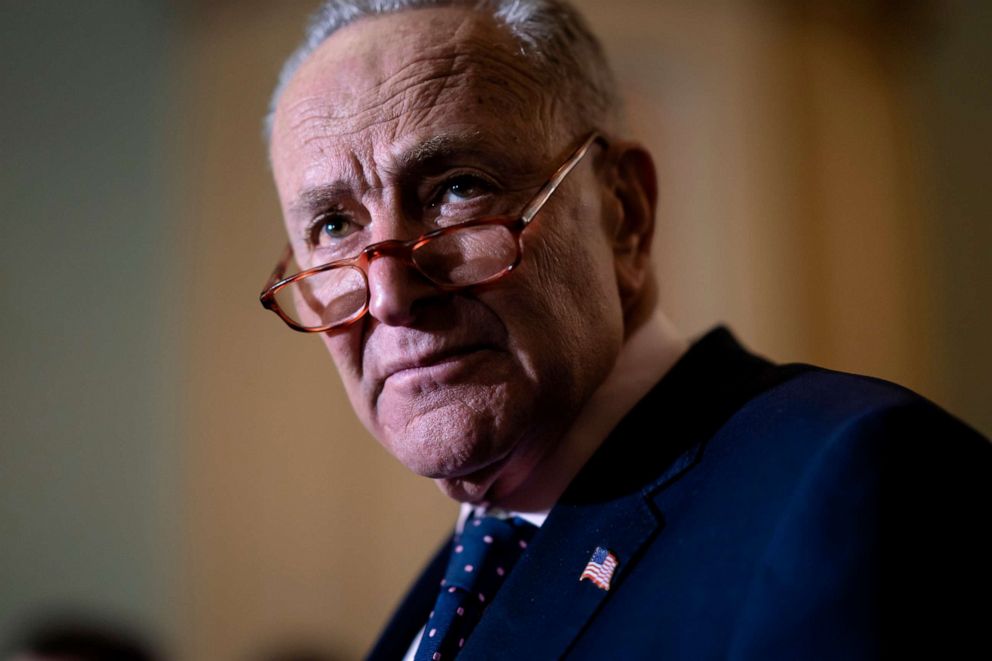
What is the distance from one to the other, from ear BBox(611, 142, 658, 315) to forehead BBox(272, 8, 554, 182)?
17 centimetres

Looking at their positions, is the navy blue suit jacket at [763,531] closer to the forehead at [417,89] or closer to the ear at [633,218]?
the ear at [633,218]

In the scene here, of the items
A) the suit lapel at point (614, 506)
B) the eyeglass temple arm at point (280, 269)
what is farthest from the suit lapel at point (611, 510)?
the eyeglass temple arm at point (280, 269)

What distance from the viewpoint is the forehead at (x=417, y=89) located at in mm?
1074

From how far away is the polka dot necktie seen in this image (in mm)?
1076

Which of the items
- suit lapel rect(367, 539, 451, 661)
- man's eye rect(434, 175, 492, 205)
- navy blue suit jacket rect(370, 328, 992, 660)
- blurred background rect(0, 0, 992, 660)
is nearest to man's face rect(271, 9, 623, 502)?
man's eye rect(434, 175, 492, 205)

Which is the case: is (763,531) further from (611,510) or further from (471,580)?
(471,580)

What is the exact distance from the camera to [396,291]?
1018 mm

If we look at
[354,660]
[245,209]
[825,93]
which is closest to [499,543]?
[354,660]

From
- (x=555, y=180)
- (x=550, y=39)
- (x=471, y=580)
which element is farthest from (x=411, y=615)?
(x=550, y=39)

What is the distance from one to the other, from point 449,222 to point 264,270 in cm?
268

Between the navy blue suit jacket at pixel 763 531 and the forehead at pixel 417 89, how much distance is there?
411mm

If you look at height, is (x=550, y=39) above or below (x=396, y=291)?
above

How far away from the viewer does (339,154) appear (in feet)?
3.60

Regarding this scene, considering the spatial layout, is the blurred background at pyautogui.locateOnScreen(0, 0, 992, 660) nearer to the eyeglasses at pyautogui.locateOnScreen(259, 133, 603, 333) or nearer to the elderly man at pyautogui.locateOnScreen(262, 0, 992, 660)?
the elderly man at pyautogui.locateOnScreen(262, 0, 992, 660)
